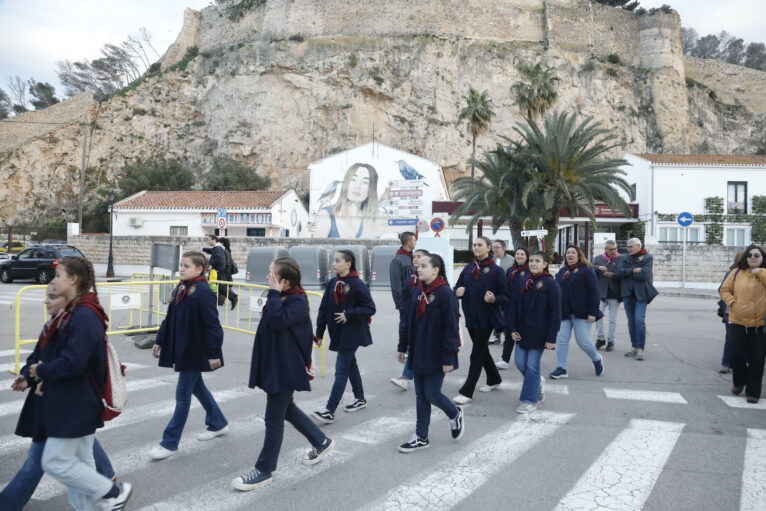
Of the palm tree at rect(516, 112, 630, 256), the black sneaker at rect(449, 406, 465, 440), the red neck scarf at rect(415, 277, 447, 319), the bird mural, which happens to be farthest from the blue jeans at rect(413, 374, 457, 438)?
the bird mural

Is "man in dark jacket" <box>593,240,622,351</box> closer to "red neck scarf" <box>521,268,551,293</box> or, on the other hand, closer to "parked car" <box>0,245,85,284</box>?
"red neck scarf" <box>521,268,551,293</box>

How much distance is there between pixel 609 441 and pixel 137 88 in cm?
6484

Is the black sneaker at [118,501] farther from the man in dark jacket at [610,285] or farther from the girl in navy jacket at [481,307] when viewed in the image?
the man in dark jacket at [610,285]

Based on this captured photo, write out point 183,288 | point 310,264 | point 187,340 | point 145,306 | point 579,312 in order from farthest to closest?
point 310,264 → point 145,306 → point 579,312 → point 183,288 → point 187,340

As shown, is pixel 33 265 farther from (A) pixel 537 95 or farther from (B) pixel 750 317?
(A) pixel 537 95

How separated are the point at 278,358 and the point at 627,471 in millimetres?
2779

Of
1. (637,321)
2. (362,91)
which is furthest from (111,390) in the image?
(362,91)

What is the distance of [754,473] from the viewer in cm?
420

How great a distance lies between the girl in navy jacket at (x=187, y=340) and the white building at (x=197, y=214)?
112 feet

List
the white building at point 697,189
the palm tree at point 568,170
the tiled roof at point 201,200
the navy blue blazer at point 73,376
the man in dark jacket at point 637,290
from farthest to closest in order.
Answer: the tiled roof at point 201,200 < the white building at point 697,189 < the palm tree at point 568,170 < the man in dark jacket at point 637,290 < the navy blue blazer at point 73,376

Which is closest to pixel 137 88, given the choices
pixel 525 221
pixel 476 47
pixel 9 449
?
pixel 476 47

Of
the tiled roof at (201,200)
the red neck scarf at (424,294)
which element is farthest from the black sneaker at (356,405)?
the tiled roof at (201,200)

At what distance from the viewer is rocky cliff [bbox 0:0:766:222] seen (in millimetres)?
56531

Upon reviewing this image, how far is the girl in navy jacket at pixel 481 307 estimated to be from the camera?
6230mm
